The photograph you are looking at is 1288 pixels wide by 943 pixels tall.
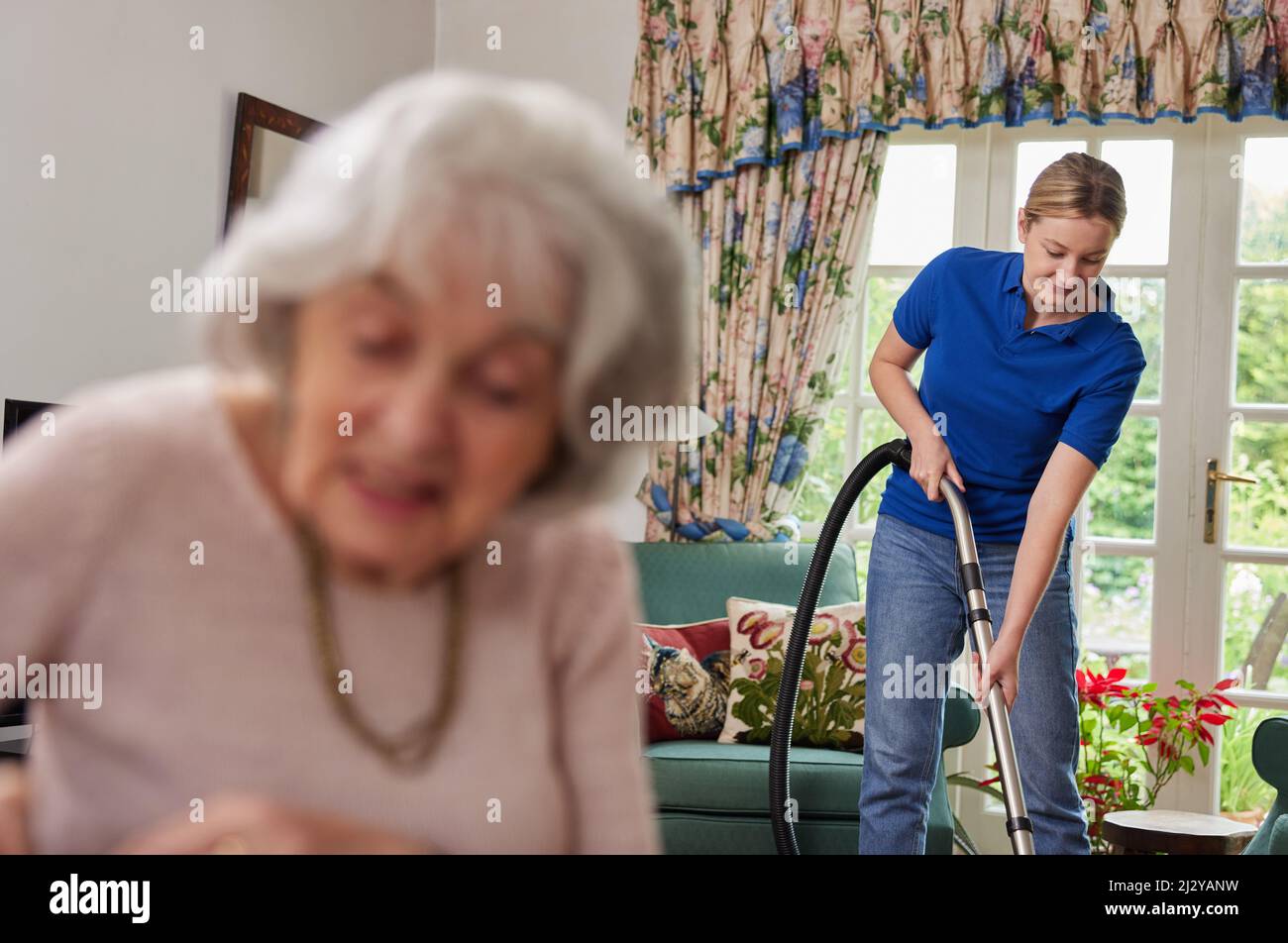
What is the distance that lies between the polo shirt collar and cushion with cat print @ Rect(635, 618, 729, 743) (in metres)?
0.93

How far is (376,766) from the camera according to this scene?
0.32 meters

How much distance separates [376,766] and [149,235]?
0.93 metres

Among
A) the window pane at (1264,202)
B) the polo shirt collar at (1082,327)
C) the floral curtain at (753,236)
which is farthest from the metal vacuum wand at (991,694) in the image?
the window pane at (1264,202)

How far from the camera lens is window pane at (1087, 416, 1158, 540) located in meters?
2.37

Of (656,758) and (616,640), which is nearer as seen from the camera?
(616,640)

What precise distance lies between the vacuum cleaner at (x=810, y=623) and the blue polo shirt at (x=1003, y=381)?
0.06 metres

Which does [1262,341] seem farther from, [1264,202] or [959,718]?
[959,718]

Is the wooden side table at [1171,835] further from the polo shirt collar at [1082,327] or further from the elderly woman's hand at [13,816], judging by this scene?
the elderly woman's hand at [13,816]

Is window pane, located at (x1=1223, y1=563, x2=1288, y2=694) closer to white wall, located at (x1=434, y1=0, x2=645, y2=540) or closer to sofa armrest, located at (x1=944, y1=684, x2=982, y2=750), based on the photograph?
sofa armrest, located at (x1=944, y1=684, x2=982, y2=750)

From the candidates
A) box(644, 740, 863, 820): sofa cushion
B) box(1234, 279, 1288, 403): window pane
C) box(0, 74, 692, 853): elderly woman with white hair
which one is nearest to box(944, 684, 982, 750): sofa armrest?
box(644, 740, 863, 820): sofa cushion

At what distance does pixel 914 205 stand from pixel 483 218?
2.36m

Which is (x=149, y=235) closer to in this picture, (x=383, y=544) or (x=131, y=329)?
(x=131, y=329)

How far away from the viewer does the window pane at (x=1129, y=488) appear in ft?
7.76
